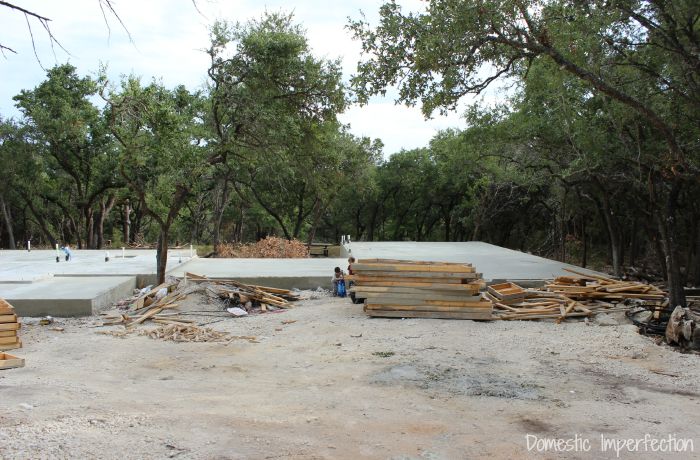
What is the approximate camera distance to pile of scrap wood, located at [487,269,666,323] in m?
11.4

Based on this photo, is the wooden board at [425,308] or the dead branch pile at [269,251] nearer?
the wooden board at [425,308]

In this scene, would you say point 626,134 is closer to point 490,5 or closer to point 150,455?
point 490,5

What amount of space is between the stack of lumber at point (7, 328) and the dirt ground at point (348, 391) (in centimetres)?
30

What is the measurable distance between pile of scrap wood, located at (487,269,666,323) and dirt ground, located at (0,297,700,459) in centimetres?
71

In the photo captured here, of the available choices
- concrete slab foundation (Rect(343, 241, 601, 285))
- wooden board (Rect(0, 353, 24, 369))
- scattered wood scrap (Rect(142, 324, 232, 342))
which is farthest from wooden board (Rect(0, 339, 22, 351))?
concrete slab foundation (Rect(343, 241, 601, 285))

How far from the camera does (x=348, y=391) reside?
639cm

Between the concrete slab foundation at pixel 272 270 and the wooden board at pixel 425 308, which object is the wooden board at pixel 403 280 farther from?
the concrete slab foundation at pixel 272 270

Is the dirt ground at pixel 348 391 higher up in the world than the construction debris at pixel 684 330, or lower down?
lower down

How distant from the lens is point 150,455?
4.06m

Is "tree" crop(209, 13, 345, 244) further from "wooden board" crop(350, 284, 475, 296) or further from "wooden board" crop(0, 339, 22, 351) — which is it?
"wooden board" crop(0, 339, 22, 351)

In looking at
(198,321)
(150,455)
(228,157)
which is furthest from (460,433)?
(228,157)

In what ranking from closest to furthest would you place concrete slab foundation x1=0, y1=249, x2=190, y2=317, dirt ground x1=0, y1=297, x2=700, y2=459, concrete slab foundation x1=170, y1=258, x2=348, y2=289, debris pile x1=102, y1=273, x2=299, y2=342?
dirt ground x1=0, y1=297, x2=700, y2=459 → debris pile x1=102, y1=273, x2=299, y2=342 → concrete slab foundation x1=0, y1=249, x2=190, y2=317 → concrete slab foundation x1=170, y1=258, x2=348, y2=289

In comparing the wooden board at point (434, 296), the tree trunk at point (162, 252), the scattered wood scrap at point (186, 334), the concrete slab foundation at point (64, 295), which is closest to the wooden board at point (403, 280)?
the wooden board at point (434, 296)

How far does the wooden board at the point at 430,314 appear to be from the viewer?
11.0 meters
